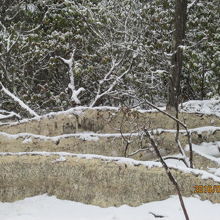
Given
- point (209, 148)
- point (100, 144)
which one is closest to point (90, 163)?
point (100, 144)

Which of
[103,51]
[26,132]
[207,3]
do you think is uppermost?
[207,3]

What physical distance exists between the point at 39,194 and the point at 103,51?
30.4 ft

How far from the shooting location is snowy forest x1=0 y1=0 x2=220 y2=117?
1319 cm

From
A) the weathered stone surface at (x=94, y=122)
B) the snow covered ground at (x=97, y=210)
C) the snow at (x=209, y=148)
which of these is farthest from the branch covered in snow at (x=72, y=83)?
the snow covered ground at (x=97, y=210)

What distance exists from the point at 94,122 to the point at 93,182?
396 centimetres

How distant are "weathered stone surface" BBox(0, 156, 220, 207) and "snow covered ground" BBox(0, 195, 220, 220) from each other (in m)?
0.17

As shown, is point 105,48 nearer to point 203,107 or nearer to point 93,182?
point 203,107

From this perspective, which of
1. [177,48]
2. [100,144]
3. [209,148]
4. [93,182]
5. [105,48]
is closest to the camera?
[93,182]

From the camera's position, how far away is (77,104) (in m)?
11.6

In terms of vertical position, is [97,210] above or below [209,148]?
above

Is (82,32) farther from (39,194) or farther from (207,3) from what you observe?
(39,194)

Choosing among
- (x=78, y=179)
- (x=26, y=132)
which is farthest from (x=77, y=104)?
(x=78, y=179)

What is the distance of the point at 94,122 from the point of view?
31.8 ft
